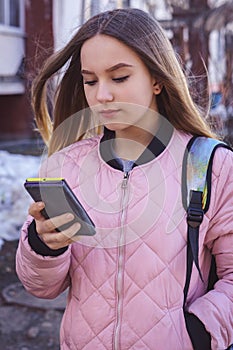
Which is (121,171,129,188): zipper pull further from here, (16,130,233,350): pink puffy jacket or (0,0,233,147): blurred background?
(0,0,233,147): blurred background

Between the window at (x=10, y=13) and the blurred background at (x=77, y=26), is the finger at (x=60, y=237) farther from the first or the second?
the window at (x=10, y=13)

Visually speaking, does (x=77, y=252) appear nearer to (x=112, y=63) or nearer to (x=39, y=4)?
(x=112, y=63)

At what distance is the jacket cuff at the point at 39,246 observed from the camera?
1.62 meters

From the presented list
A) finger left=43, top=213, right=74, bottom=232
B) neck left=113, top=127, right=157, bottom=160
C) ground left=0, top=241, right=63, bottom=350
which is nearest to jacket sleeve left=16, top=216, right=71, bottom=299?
finger left=43, top=213, right=74, bottom=232

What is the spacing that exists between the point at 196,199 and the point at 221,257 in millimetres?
196

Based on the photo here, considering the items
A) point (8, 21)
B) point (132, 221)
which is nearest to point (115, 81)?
point (132, 221)

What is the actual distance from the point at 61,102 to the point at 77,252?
0.56 meters

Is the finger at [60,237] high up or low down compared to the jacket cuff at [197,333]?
up

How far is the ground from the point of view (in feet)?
11.0

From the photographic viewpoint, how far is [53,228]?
1537 mm

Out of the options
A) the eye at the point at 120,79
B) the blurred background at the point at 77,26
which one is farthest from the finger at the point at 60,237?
the blurred background at the point at 77,26

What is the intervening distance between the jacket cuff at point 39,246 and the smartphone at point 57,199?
108mm

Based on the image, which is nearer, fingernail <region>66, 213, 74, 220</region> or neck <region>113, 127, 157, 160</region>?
fingernail <region>66, 213, 74, 220</region>

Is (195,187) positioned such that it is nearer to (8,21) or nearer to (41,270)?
(41,270)
